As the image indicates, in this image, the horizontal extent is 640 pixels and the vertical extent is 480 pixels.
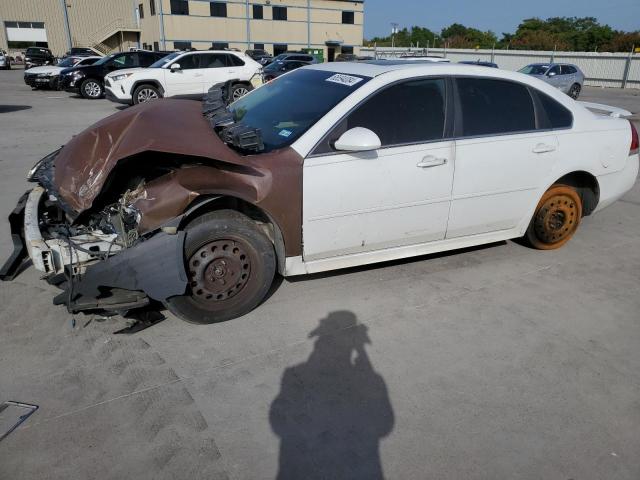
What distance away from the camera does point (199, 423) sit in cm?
265

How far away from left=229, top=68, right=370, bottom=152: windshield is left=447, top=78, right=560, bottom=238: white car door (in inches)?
38.2

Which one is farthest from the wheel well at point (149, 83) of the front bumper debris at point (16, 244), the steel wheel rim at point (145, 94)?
the front bumper debris at point (16, 244)

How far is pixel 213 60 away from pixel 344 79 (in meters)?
13.2

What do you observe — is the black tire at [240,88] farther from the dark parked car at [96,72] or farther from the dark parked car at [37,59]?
the dark parked car at [37,59]

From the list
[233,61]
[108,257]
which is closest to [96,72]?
[233,61]

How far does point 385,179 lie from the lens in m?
3.68

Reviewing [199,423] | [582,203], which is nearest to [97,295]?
[199,423]

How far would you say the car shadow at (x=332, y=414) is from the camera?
2426 millimetres

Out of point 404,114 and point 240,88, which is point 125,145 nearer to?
point 404,114

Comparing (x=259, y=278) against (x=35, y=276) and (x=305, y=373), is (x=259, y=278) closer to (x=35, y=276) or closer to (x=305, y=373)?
(x=305, y=373)

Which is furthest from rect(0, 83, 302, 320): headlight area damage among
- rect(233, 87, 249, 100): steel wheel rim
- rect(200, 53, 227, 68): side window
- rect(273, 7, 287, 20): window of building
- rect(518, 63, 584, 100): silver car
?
rect(273, 7, 287, 20): window of building

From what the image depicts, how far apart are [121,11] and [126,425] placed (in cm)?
6060

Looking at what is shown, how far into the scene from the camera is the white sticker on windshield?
3803 millimetres

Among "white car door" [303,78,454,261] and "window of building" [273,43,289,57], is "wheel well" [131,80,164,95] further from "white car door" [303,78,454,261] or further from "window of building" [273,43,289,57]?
"window of building" [273,43,289,57]
